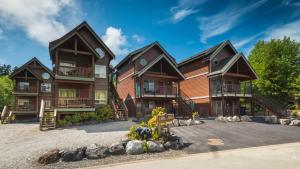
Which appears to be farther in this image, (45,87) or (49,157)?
(45,87)

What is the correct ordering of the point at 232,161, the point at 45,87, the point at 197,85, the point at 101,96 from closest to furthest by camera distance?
the point at 232,161 → the point at 101,96 → the point at 197,85 → the point at 45,87

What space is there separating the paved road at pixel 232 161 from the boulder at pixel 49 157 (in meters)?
2.52

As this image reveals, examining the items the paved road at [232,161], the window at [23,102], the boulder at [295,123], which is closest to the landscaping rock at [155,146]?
the paved road at [232,161]

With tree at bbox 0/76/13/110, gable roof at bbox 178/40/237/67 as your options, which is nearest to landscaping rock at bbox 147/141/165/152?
gable roof at bbox 178/40/237/67

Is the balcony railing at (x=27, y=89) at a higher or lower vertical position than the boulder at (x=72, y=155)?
higher

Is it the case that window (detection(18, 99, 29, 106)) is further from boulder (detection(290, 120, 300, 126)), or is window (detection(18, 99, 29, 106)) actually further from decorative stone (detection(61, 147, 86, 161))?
boulder (detection(290, 120, 300, 126))

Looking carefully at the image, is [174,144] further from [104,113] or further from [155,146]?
[104,113]

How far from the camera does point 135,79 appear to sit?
27.1 m

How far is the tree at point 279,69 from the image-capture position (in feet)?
119

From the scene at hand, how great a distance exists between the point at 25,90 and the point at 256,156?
3369cm

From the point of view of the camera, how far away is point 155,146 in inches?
450

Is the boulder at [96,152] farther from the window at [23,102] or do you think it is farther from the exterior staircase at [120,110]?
the window at [23,102]

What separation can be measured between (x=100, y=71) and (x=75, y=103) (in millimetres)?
6689

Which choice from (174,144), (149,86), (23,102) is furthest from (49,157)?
(23,102)
